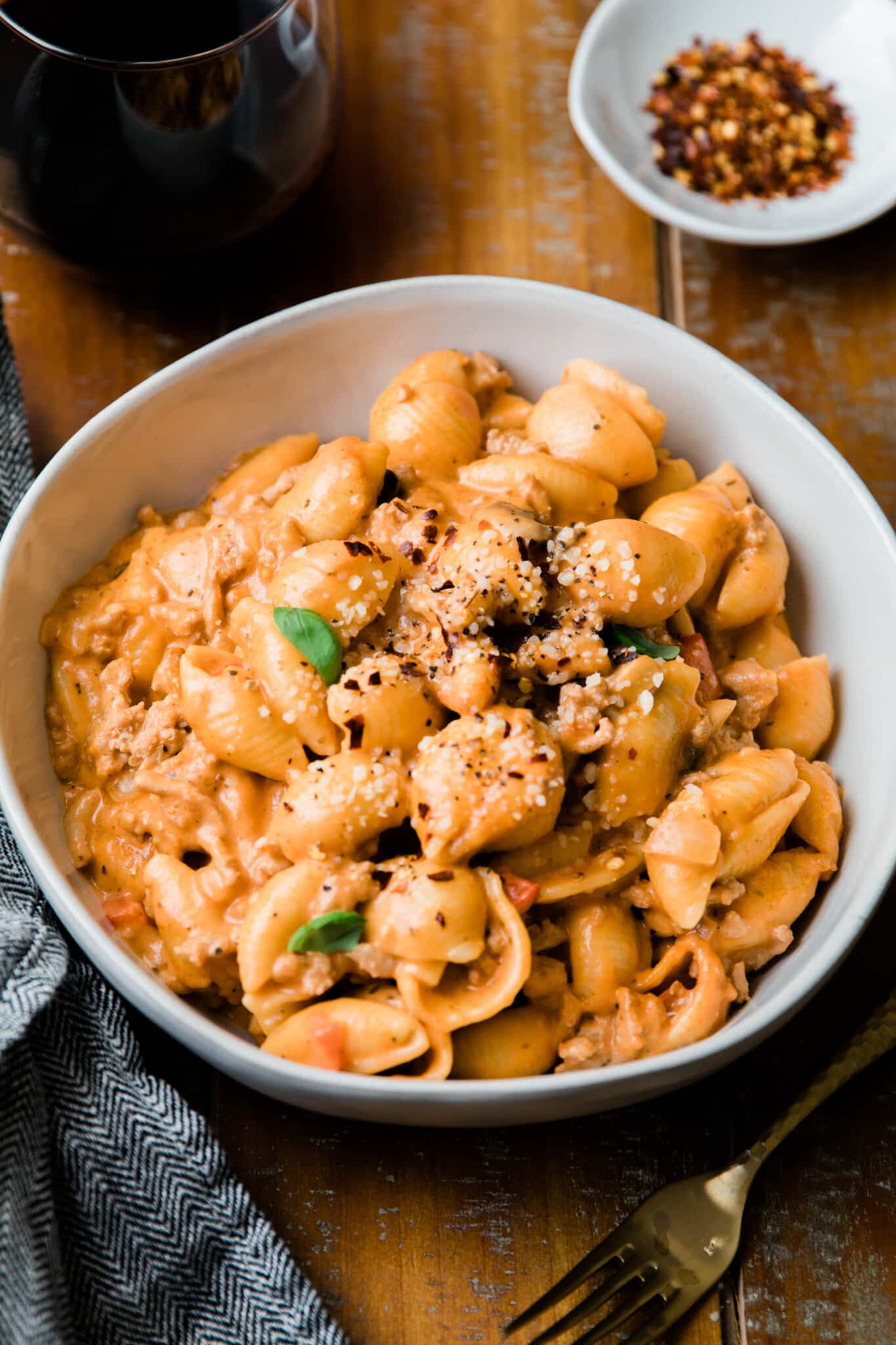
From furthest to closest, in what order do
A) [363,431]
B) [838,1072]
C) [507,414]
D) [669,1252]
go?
[363,431] < [507,414] < [838,1072] < [669,1252]

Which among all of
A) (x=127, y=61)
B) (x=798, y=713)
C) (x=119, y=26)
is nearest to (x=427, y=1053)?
(x=798, y=713)

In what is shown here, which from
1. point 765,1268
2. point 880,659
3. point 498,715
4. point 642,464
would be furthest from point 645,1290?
point 642,464

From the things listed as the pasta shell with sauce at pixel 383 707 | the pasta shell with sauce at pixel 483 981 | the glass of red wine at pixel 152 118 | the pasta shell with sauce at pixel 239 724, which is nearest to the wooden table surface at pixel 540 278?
the glass of red wine at pixel 152 118

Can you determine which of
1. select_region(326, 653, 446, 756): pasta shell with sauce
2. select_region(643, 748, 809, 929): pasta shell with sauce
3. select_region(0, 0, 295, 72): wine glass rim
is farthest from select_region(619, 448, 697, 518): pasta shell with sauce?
select_region(0, 0, 295, 72): wine glass rim

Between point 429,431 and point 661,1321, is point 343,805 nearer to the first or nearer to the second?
point 429,431

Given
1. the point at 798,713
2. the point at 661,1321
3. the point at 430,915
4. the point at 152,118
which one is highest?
the point at 152,118

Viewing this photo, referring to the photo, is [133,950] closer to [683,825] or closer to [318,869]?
[318,869]
